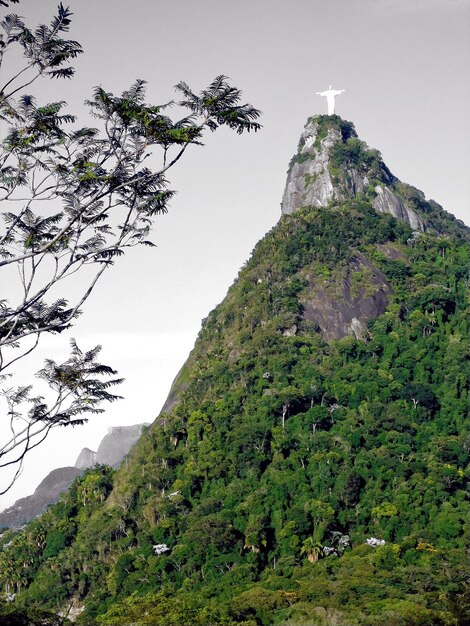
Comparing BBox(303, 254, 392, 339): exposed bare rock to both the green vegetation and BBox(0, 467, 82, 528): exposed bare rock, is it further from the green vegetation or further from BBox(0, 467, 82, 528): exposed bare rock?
BBox(0, 467, 82, 528): exposed bare rock

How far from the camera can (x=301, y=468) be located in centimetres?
8356

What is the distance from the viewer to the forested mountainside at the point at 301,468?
60188 mm

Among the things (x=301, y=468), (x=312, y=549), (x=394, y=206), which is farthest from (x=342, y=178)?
(x=312, y=549)

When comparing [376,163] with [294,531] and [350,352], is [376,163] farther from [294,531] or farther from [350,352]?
[294,531]

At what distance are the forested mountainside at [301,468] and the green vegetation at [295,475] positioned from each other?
8.2 inches

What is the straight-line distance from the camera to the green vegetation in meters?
59.7

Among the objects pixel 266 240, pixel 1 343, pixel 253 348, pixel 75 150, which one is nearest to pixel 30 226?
pixel 75 150

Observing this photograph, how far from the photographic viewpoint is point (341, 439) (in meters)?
87.5

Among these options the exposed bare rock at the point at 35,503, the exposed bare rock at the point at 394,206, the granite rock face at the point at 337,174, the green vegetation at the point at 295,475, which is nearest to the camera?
the green vegetation at the point at 295,475

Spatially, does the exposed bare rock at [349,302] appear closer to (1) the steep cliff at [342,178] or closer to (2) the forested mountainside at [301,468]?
(2) the forested mountainside at [301,468]

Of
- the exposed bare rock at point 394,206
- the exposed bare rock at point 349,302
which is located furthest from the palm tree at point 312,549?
the exposed bare rock at point 394,206

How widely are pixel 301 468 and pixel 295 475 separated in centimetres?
151

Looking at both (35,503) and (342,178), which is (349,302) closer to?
(342,178)

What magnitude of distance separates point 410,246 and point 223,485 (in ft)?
163
